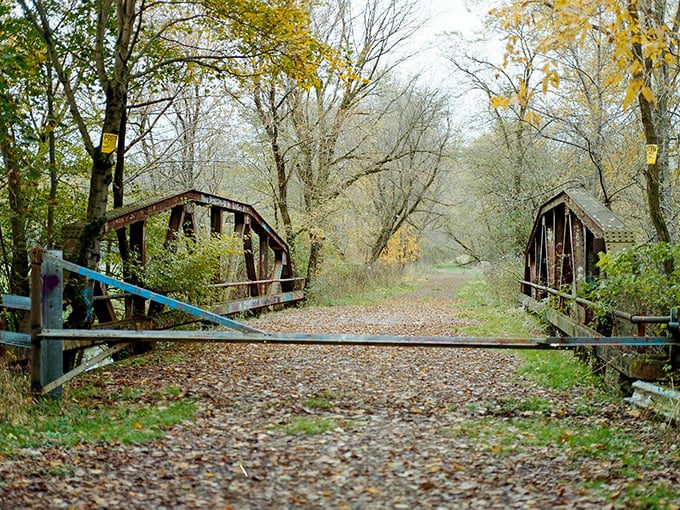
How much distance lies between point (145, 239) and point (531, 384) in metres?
5.63

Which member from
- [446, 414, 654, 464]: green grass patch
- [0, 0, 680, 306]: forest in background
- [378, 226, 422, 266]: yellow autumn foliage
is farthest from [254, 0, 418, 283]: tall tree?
[446, 414, 654, 464]: green grass patch

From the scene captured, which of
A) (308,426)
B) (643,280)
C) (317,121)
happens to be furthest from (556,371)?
(317,121)

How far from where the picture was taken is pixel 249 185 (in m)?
19.1

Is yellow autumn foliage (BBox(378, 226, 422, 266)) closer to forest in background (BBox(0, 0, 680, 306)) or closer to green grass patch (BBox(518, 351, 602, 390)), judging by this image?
forest in background (BBox(0, 0, 680, 306))

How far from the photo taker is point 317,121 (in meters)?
18.4

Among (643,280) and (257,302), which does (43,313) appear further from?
(257,302)

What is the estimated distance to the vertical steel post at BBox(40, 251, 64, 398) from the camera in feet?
19.4

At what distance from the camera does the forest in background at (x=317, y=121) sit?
24.0 ft

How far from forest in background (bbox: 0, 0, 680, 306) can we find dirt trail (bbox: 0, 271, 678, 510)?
93.0 inches

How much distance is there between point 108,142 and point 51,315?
2199 mm

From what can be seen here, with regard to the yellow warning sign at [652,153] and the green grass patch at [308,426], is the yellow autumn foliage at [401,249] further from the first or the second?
the green grass patch at [308,426]

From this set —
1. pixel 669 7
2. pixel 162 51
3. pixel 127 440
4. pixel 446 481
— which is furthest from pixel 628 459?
pixel 669 7

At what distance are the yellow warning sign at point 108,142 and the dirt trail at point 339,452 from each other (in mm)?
2569

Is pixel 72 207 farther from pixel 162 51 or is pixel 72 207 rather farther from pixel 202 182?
pixel 202 182
